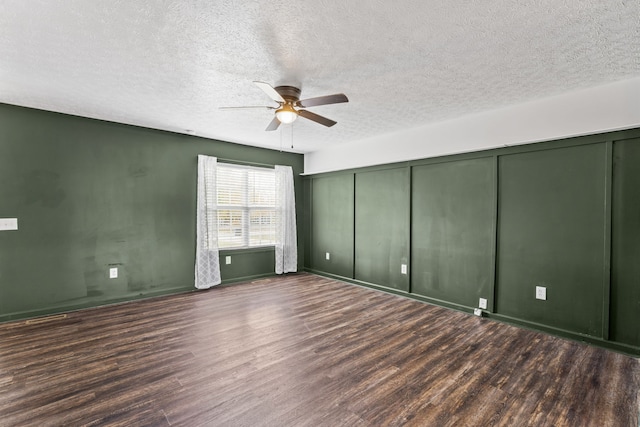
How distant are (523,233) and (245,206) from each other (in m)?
4.08

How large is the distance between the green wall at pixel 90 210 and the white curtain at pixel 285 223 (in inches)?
53.9

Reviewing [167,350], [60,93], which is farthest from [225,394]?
[60,93]

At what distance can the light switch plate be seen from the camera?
10.8 ft

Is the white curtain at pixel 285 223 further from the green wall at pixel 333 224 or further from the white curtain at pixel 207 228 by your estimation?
the white curtain at pixel 207 228

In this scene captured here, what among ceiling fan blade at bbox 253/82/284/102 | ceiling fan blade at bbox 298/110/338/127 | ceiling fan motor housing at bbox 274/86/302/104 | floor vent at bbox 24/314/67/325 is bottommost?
floor vent at bbox 24/314/67/325

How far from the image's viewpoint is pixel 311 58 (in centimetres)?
229

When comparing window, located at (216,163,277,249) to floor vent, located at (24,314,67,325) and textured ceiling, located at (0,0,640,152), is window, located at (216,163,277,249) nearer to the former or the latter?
textured ceiling, located at (0,0,640,152)

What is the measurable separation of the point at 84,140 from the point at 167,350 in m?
2.91

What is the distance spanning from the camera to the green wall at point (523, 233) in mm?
2709

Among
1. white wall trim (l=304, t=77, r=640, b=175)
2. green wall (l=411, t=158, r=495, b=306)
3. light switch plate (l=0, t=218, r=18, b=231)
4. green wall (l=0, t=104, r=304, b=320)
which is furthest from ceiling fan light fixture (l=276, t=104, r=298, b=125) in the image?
light switch plate (l=0, t=218, r=18, b=231)

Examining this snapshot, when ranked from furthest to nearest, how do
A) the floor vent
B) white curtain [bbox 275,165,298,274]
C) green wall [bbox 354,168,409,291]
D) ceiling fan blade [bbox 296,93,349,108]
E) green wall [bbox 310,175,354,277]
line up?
white curtain [bbox 275,165,298,274] < green wall [bbox 310,175,354,277] < green wall [bbox 354,168,409,291] < the floor vent < ceiling fan blade [bbox 296,93,349,108]

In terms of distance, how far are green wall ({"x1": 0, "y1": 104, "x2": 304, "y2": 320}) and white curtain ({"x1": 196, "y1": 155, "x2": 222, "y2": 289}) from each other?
0.13 m

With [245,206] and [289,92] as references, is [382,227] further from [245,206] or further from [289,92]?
[289,92]

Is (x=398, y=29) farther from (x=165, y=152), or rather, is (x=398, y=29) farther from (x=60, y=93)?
(x=165, y=152)
